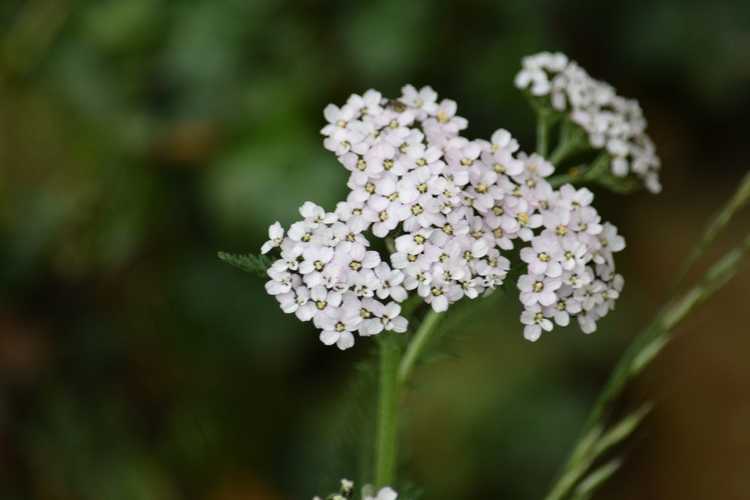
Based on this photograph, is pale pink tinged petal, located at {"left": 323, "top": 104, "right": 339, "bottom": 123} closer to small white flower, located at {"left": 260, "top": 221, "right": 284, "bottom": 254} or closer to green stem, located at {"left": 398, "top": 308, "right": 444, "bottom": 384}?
small white flower, located at {"left": 260, "top": 221, "right": 284, "bottom": 254}

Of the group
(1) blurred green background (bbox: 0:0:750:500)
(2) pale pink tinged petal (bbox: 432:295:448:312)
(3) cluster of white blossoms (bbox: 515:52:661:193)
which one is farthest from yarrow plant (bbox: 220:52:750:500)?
(1) blurred green background (bbox: 0:0:750:500)

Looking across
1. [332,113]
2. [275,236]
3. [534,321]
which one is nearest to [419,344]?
[534,321]

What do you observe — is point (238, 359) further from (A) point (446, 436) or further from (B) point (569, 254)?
(B) point (569, 254)

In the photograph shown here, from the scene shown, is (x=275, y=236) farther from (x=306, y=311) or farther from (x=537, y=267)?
(x=537, y=267)

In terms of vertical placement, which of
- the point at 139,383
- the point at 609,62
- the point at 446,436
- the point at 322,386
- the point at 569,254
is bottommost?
the point at 569,254

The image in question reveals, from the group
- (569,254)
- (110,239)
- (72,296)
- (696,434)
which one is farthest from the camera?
(696,434)

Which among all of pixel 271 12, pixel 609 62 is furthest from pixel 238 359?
pixel 609 62

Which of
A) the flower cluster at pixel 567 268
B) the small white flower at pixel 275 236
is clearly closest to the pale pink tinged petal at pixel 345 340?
the small white flower at pixel 275 236

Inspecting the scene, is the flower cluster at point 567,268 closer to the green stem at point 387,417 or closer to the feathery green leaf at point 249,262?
the green stem at point 387,417
